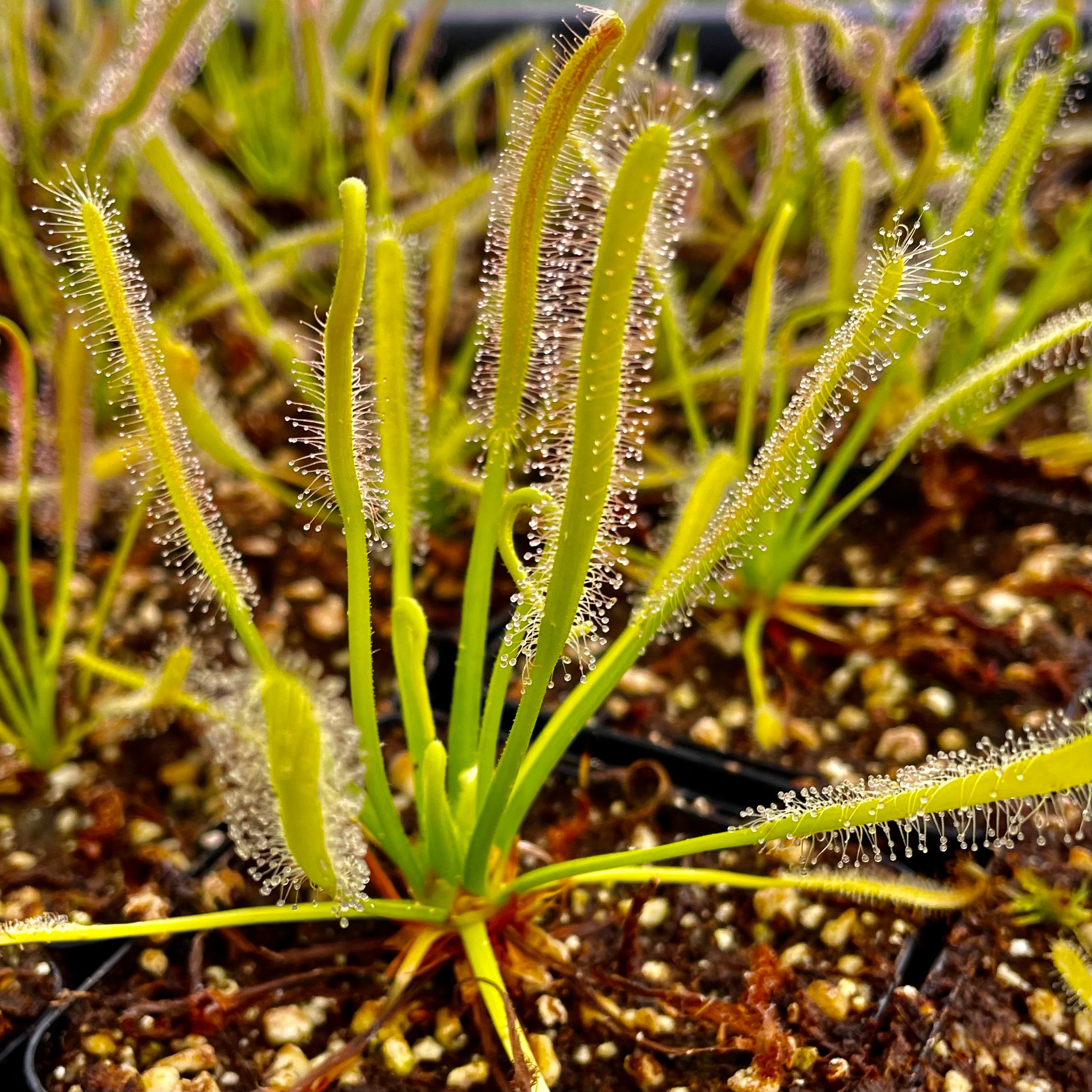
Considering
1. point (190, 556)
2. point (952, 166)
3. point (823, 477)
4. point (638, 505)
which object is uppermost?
point (952, 166)

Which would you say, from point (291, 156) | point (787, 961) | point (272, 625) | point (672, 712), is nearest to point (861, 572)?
point (672, 712)

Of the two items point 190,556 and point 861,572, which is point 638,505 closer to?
point 861,572

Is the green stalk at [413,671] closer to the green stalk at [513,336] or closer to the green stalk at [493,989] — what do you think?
the green stalk at [513,336]

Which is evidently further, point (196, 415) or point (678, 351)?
point (678, 351)

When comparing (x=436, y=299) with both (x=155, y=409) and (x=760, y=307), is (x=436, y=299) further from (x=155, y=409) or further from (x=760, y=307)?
(x=155, y=409)

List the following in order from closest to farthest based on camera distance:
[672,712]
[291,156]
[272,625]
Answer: [672,712] < [272,625] < [291,156]

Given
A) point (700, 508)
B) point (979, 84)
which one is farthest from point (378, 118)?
point (700, 508)

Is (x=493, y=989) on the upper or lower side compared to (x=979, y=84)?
lower

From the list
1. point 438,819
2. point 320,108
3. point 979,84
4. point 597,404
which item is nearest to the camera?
point 597,404
